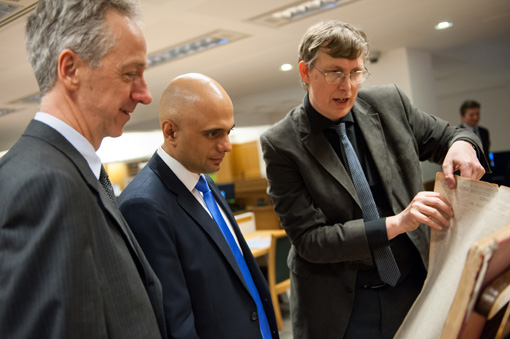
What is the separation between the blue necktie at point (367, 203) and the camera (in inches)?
55.9

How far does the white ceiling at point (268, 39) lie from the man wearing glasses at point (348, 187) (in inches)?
108

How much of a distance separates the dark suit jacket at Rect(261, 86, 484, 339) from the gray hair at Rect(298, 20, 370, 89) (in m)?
0.22

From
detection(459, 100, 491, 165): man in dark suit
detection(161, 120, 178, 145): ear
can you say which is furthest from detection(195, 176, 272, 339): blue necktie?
detection(459, 100, 491, 165): man in dark suit

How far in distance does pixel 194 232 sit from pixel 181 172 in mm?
190

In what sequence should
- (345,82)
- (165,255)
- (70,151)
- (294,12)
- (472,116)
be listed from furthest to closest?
(472,116) < (294,12) < (345,82) < (165,255) < (70,151)

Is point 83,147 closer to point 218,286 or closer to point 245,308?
point 218,286

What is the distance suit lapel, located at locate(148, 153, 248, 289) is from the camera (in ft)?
4.05

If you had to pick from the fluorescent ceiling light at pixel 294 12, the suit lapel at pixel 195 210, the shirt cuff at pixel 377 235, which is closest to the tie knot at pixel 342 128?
the shirt cuff at pixel 377 235

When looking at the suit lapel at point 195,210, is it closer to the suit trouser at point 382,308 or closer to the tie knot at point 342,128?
the suit trouser at point 382,308

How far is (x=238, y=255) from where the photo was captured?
136cm

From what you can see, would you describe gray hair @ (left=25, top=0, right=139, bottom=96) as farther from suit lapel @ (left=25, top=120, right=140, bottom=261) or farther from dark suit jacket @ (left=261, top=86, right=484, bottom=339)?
dark suit jacket @ (left=261, top=86, right=484, bottom=339)

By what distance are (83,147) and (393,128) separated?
1.04 m

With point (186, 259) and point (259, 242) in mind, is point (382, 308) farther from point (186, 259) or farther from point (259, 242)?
point (259, 242)

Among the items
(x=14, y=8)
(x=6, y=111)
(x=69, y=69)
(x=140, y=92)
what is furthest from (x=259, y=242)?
(x=6, y=111)
